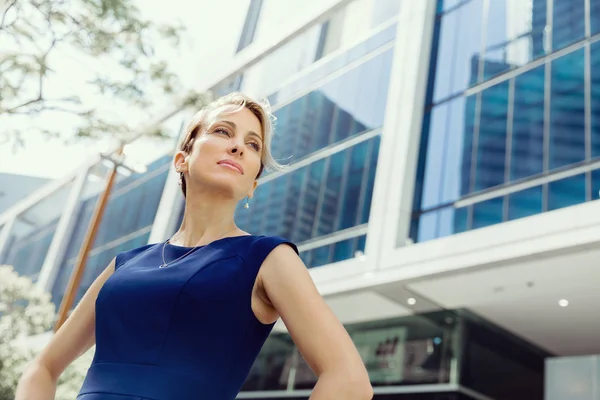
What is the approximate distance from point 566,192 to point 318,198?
7.57m

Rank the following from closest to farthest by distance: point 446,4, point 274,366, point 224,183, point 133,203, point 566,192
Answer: point 224,183, point 566,192, point 274,366, point 446,4, point 133,203

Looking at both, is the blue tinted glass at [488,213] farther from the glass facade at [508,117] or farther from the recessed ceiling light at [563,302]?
the recessed ceiling light at [563,302]

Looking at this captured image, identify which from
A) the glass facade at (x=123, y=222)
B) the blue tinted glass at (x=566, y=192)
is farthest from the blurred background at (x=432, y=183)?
the glass facade at (x=123, y=222)

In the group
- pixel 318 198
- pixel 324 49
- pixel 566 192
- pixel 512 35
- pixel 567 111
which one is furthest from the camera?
pixel 324 49

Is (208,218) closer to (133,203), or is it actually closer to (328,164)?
(328,164)

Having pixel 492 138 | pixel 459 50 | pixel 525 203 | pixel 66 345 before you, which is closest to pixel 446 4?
pixel 459 50

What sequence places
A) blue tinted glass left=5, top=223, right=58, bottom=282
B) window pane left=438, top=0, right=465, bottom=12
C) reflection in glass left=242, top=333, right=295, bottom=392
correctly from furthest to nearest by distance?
blue tinted glass left=5, top=223, right=58, bottom=282
window pane left=438, top=0, right=465, bottom=12
reflection in glass left=242, top=333, right=295, bottom=392

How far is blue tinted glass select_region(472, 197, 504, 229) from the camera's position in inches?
545

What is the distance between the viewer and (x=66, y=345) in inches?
57.4

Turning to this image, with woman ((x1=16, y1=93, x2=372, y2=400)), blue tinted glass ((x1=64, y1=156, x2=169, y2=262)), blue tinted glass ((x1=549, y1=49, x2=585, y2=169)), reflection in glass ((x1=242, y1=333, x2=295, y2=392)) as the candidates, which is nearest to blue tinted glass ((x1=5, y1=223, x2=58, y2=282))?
blue tinted glass ((x1=64, y1=156, x2=169, y2=262))

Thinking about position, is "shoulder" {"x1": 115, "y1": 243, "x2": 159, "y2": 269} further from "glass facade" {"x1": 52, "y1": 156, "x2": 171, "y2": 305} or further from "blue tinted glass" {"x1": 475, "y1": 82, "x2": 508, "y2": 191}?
"glass facade" {"x1": 52, "y1": 156, "x2": 171, "y2": 305}

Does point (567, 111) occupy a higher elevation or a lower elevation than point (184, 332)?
higher

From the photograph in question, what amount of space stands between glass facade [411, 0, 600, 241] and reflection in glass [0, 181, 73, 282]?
80.8 ft

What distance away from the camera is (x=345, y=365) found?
1064 mm
